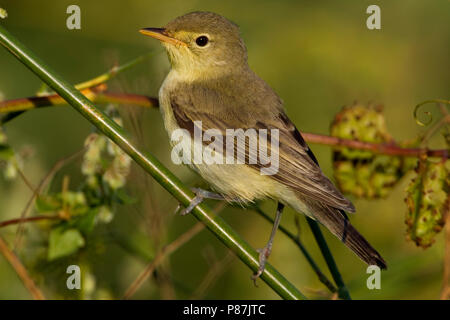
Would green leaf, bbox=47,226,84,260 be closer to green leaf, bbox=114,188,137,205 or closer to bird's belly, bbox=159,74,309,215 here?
green leaf, bbox=114,188,137,205

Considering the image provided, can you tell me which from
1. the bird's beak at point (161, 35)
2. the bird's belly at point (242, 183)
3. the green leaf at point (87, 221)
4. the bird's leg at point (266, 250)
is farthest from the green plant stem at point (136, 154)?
the bird's beak at point (161, 35)

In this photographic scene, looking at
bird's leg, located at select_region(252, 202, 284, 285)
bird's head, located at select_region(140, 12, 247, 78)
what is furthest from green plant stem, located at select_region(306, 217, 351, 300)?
bird's head, located at select_region(140, 12, 247, 78)

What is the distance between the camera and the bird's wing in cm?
335

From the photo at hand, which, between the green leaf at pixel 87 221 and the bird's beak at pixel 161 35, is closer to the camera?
the green leaf at pixel 87 221

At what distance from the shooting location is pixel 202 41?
13.1ft

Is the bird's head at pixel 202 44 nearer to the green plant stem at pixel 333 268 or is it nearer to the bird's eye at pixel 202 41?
the bird's eye at pixel 202 41

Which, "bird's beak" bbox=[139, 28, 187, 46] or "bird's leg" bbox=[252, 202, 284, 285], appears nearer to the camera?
"bird's leg" bbox=[252, 202, 284, 285]

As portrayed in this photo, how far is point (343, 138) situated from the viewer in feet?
11.1

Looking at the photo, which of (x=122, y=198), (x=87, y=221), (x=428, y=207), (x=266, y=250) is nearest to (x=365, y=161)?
(x=428, y=207)

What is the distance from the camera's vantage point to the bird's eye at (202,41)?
13.1ft

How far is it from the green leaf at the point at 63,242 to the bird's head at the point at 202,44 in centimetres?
131

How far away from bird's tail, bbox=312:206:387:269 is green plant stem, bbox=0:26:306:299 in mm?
897
